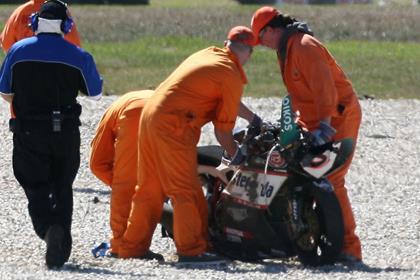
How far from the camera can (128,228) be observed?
1012 cm

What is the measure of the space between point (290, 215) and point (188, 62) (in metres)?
1.28

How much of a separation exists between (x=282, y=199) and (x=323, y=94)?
2.60 ft

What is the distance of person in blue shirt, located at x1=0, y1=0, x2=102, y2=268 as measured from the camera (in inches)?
377

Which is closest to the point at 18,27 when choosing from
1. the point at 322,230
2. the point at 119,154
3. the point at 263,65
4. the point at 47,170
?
the point at 119,154

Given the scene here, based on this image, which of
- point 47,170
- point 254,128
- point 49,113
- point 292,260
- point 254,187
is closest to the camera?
point 49,113

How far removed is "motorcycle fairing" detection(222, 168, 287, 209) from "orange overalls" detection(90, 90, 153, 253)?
→ 2.50 ft

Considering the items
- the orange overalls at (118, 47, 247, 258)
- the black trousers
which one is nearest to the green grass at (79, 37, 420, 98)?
the orange overalls at (118, 47, 247, 258)

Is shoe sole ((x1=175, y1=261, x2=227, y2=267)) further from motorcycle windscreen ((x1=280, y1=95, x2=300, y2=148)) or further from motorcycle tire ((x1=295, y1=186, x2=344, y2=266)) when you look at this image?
motorcycle windscreen ((x1=280, y1=95, x2=300, y2=148))

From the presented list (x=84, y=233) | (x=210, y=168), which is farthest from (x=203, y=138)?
(x=210, y=168)

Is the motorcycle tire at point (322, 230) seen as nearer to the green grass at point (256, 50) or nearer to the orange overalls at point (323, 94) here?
the orange overalls at point (323, 94)

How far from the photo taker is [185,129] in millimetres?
9758

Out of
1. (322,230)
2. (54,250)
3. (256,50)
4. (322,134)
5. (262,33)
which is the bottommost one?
(256,50)

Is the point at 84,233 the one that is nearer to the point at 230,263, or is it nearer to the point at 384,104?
the point at 230,263

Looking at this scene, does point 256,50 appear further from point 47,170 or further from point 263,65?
point 47,170
